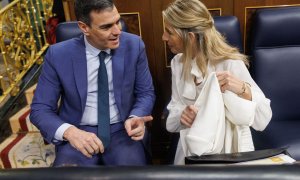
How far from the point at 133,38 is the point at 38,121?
1.98ft

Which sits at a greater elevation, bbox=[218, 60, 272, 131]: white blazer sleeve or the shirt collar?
the shirt collar

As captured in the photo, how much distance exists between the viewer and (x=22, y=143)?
2.34m

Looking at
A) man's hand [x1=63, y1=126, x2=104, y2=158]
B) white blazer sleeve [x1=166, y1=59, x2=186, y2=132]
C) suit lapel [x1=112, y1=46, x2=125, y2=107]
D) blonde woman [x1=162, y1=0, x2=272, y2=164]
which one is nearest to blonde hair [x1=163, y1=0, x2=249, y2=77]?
blonde woman [x1=162, y1=0, x2=272, y2=164]

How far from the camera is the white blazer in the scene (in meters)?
1.25

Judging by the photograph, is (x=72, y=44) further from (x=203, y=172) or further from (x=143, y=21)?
(x=203, y=172)

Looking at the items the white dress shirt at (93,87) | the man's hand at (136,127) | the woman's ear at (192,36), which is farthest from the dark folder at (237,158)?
the white dress shirt at (93,87)

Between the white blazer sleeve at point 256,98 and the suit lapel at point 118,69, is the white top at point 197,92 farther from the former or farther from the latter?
the suit lapel at point 118,69

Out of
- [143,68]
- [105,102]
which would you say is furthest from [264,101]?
[105,102]

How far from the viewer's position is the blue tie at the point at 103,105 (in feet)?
5.25

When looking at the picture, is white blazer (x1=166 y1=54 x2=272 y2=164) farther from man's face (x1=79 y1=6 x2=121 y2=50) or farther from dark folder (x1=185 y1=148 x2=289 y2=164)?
man's face (x1=79 y1=6 x2=121 y2=50)

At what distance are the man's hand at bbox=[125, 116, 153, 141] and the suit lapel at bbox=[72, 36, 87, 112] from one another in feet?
0.87

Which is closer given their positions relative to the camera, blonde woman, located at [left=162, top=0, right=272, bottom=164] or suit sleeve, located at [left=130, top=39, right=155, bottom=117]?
blonde woman, located at [left=162, top=0, right=272, bottom=164]

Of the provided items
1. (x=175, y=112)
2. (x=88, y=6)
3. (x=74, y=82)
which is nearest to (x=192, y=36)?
(x=175, y=112)

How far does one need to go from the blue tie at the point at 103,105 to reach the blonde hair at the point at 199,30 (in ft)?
1.25
